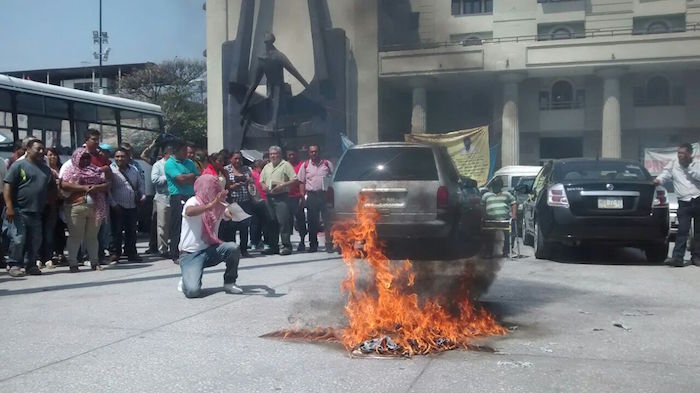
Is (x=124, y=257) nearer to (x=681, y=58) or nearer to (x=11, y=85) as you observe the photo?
Answer: (x=11, y=85)

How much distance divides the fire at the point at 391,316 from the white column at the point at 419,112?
929 mm

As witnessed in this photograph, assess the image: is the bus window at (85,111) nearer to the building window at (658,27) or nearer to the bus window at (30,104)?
the bus window at (30,104)

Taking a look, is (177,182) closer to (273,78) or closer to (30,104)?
(273,78)

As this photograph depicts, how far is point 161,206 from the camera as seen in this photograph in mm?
9758

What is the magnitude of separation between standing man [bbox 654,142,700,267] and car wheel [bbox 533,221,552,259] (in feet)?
5.07

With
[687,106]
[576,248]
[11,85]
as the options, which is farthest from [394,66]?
[11,85]

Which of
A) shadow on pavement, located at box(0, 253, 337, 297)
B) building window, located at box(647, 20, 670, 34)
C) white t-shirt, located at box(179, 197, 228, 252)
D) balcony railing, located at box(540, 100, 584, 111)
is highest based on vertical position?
building window, located at box(647, 20, 670, 34)

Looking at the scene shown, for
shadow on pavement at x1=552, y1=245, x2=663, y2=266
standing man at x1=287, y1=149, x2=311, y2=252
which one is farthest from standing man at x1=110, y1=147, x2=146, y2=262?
shadow on pavement at x1=552, y1=245, x2=663, y2=266

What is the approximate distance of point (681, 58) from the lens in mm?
7430

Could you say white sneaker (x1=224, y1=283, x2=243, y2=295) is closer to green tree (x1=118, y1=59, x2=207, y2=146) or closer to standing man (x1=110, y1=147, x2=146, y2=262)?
standing man (x1=110, y1=147, x2=146, y2=262)

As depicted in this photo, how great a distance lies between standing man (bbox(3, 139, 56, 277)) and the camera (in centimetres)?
822

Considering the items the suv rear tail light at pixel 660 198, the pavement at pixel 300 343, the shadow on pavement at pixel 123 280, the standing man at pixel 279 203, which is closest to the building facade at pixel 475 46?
the pavement at pixel 300 343

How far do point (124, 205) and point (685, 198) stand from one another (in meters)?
7.65

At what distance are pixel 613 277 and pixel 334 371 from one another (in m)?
4.94
